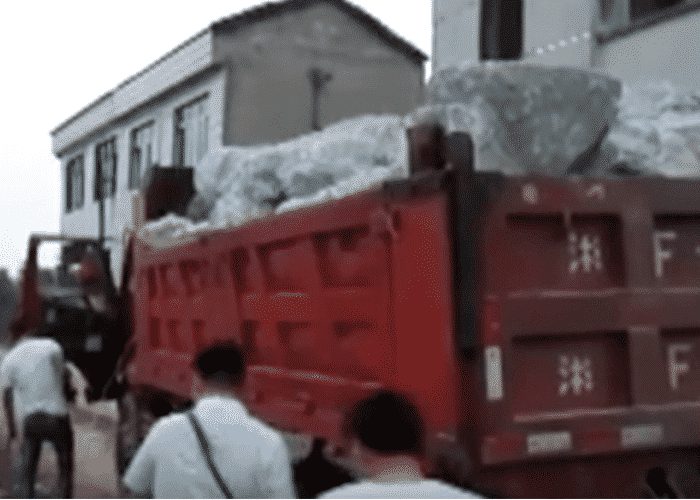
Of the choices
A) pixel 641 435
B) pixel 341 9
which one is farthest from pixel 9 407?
pixel 341 9

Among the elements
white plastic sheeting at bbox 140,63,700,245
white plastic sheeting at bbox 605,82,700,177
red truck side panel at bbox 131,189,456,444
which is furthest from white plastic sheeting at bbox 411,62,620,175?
red truck side panel at bbox 131,189,456,444

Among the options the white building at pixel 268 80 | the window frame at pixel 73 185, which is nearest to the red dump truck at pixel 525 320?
the white building at pixel 268 80

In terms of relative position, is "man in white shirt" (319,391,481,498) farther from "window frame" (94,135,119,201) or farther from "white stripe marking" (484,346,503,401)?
"window frame" (94,135,119,201)

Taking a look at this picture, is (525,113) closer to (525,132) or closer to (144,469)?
(525,132)

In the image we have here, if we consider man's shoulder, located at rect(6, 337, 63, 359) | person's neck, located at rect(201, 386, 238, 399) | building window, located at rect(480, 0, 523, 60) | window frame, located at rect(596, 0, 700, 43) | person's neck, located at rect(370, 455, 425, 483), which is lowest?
person's neck, located at rect(370, 455, 425, 483)

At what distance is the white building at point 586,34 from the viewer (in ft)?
34.2

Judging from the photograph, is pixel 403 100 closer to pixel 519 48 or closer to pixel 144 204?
pixel 519 48

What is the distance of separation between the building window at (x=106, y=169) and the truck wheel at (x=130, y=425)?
18.6 m

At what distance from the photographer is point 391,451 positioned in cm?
296

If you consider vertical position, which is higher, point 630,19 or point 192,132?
point 192,132

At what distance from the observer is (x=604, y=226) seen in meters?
4.91

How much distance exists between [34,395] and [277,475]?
4.84 m

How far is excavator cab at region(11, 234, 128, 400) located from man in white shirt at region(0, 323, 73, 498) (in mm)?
1442

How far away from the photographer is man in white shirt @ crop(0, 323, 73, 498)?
8617 millimetres
